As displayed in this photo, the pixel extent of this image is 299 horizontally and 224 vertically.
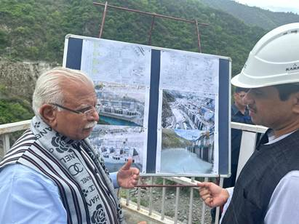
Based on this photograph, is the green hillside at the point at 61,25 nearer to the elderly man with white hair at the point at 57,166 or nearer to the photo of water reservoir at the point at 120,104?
the photo of water reservoir at the point at 120,104

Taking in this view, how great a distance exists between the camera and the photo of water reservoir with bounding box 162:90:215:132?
95.9 inches

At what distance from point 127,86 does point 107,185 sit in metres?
0.96

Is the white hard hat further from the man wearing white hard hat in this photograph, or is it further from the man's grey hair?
the man's grey hair

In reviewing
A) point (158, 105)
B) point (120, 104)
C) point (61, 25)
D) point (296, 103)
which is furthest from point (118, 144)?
point (61, 25)

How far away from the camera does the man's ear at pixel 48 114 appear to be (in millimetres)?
1278

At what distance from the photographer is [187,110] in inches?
98.5

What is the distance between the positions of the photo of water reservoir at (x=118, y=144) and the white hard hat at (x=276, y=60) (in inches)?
46.7

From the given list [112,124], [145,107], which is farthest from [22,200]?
[145,107]

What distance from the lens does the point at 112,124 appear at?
2.30 meters

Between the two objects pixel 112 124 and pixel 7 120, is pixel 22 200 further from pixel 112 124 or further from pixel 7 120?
pixel 7 120

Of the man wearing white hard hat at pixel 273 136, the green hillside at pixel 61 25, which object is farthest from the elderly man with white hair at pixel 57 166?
the green hillside at pixel 61 25

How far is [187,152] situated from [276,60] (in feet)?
4.56

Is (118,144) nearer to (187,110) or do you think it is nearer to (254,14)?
(187,110)

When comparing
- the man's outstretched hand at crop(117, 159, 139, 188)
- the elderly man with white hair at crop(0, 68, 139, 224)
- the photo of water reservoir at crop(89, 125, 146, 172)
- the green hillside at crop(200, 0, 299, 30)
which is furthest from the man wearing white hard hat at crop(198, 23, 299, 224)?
the green hillside at crop(200, 0, 299, 30)
